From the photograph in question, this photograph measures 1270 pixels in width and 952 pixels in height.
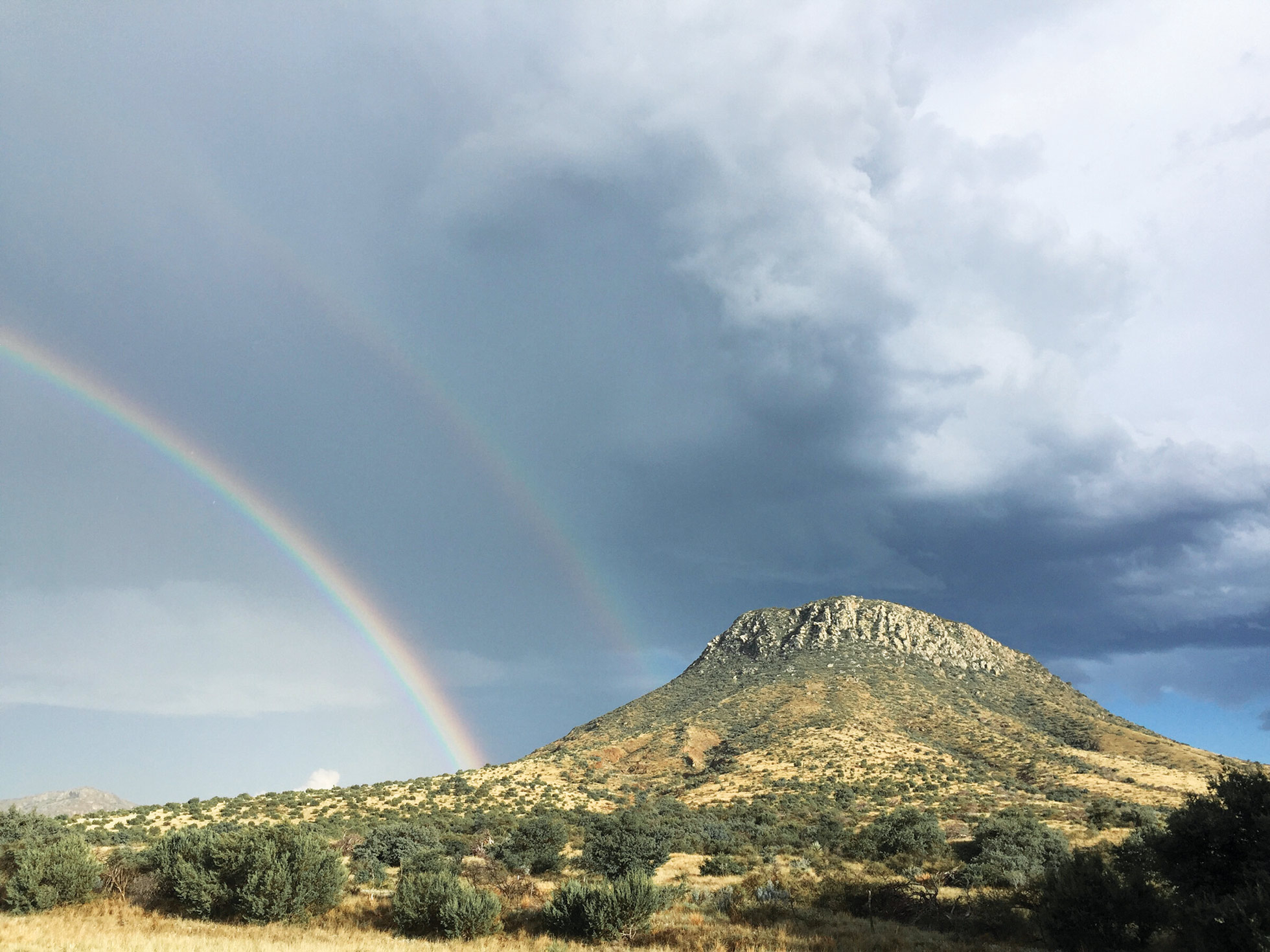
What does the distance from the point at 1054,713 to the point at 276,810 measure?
115583 mm

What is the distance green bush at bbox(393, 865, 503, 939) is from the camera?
1866 centimetres

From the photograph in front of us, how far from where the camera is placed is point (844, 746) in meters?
82.4

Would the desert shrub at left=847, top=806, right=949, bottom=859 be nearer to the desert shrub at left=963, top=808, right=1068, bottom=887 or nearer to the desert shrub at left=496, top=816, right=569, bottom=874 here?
the desert shrub at left=963, top=808, right=1068, bottom=887

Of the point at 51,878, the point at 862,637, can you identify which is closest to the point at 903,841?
the point at 51,878

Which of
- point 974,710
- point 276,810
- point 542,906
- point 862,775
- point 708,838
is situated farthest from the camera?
point 974,710

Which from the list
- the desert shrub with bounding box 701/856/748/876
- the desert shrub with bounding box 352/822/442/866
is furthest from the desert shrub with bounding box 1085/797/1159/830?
the desert shrub with bounding box 352/822/442/866

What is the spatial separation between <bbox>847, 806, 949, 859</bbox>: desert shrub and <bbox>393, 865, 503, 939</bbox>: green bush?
84.3 ft

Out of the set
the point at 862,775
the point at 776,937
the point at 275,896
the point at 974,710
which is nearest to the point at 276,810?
the point at 275,896

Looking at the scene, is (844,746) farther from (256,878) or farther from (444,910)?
(256,878)

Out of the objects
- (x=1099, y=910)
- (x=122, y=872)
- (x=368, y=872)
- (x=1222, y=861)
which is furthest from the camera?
(x=368, y=872)

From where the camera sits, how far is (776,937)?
18250mm

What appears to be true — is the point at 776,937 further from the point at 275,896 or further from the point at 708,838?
the point at 708,838

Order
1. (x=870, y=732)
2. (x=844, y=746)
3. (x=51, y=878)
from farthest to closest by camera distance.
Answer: (x=870, y=732)
(x=844, y=746)
(x=51, y=878)

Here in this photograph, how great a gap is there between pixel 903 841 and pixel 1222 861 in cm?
2148
